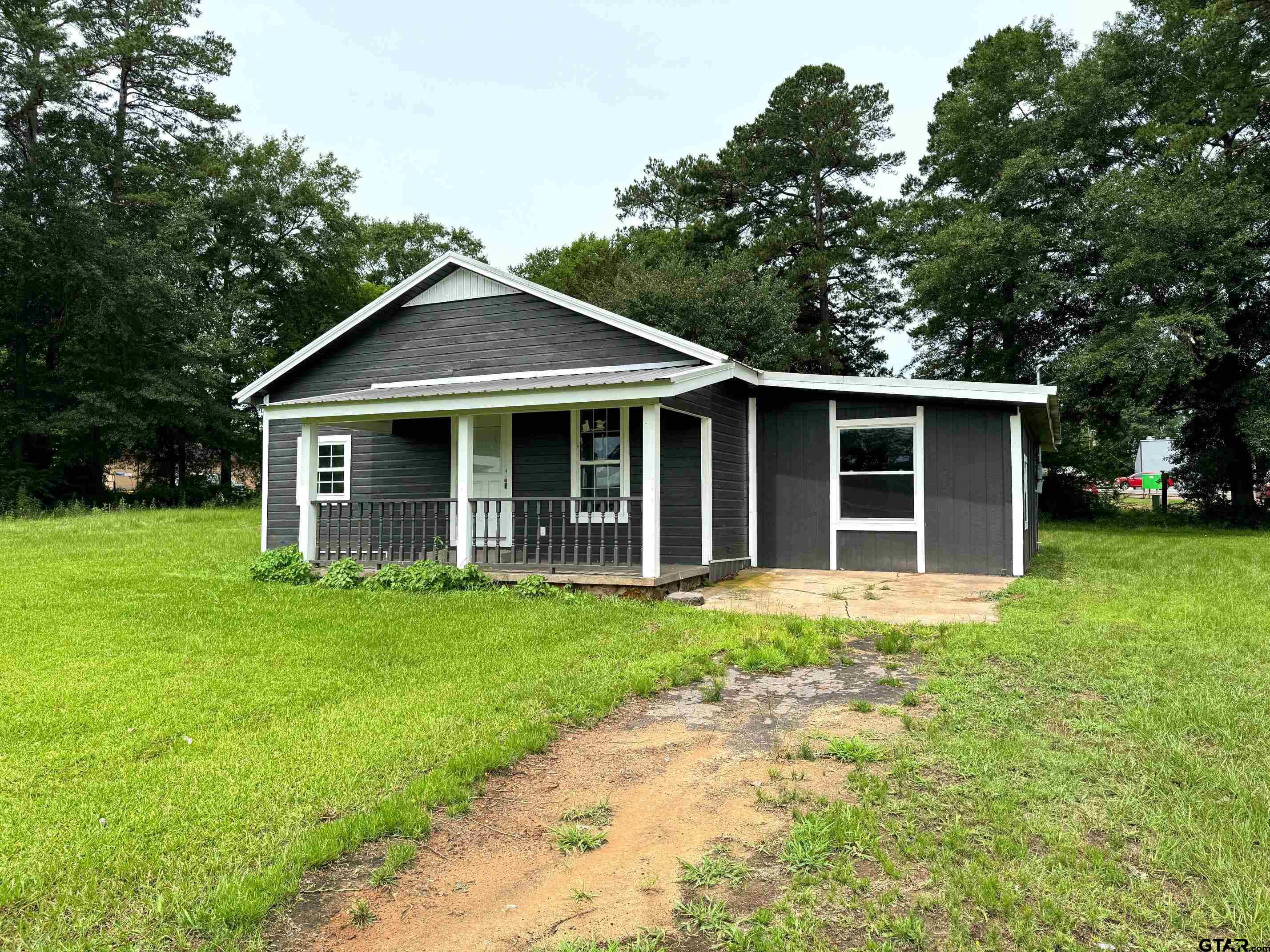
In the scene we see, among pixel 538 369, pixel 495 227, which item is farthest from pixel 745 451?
pixel 495 227

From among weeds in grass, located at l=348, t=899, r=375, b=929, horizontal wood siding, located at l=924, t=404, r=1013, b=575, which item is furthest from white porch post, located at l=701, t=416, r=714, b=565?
weeds in grass, located at l=348, t=899, r=375, b=929

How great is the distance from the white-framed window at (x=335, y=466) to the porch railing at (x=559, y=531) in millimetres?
2809

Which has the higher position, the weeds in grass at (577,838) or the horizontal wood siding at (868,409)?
the horizontal wood siding at (868,409)

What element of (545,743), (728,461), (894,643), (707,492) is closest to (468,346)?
(728,461)

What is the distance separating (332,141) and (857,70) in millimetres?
21122

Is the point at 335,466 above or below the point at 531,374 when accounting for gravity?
below

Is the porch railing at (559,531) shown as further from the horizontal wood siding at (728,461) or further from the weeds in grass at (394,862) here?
the weeds in grass at (394,862)

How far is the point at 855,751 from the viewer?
Result: 3691 mm

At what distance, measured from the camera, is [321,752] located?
3.70 metres

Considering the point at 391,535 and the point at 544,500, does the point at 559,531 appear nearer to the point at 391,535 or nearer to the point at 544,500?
the point at 544,500

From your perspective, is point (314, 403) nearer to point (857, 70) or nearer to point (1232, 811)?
point (1232, 811)

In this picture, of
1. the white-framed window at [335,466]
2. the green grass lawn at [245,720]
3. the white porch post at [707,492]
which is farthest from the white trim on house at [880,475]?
the white-framed window at [335,466]

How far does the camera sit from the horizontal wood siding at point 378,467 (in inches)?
489

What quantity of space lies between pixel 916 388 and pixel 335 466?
9.75m
